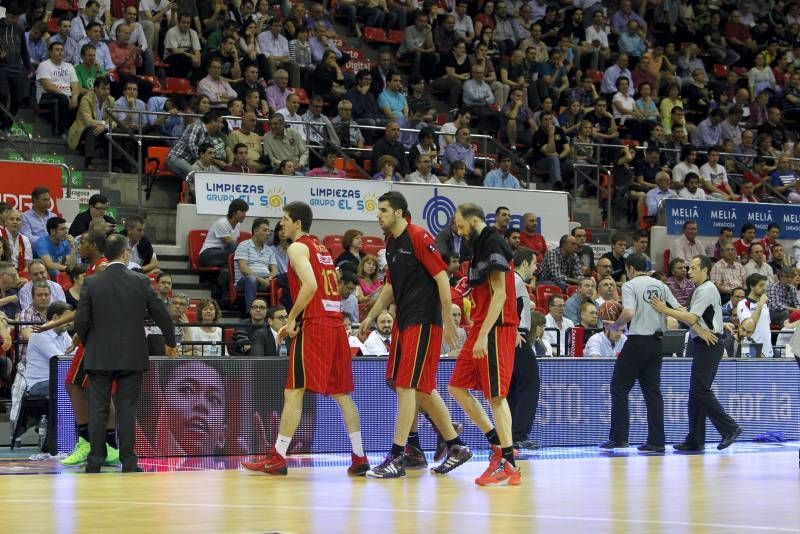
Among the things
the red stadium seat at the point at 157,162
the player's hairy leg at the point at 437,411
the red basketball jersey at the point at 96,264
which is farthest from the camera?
the red stadium seat at the point at 157,162

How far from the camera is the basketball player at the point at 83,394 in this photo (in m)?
11.4

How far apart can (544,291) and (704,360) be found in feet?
18.7

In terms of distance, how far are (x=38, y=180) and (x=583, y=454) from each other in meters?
8.01

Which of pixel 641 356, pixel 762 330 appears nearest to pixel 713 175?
pixel 762 330

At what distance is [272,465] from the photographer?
35.1 feet

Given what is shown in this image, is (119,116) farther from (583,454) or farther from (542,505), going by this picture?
(542,505)

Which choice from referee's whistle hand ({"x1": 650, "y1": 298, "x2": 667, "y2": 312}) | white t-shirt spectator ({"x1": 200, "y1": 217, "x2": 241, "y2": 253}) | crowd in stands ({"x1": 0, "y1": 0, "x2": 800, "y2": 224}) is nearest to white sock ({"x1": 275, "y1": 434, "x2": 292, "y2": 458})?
referee's whistle hand ({"x1": 650, "y1": 298, "x2": 667, "y2": 312})

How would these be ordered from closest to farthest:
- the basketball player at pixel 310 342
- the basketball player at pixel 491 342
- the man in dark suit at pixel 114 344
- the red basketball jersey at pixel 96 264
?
1. the basketball player at pixel 491 342
2. the basketball player at pixel 310 342
3. the man in dark suit at pixel 114 344
4. the red basketball jersey at pixel 96 264

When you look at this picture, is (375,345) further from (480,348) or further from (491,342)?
(480,348)

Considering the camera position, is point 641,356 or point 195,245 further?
point 195,245

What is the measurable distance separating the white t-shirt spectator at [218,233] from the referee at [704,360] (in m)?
6.56

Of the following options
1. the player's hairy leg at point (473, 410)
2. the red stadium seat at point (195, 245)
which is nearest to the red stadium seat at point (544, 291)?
the red stadium seat at point (195, 245)

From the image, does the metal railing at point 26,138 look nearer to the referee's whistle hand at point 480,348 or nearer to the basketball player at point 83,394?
the basketball player at point 83,394

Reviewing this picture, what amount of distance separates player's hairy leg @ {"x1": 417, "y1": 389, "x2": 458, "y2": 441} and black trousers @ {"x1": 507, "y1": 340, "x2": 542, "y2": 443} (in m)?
2.24
